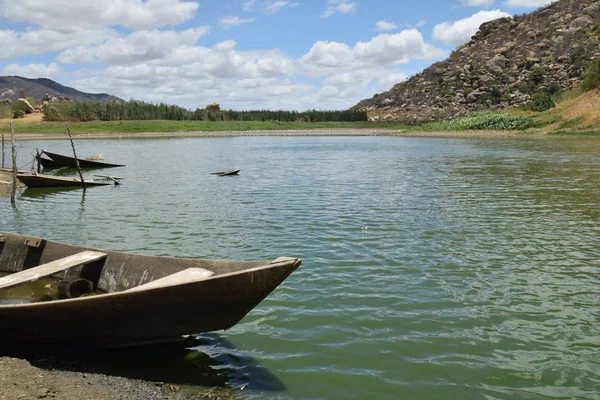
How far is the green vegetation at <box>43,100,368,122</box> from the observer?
89375 millimetres

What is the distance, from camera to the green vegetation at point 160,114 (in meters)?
89.4

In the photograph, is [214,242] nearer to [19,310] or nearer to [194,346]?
[194,346]

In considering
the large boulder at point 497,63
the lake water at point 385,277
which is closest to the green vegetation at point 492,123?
the large boulder at point 497,63

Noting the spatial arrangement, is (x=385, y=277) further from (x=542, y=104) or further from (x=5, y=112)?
(x=5, y=112)

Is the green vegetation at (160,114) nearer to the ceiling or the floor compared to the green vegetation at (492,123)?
nearer to the ceiling

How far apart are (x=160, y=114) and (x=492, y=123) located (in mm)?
60990

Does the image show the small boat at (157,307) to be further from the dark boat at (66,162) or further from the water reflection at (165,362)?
the dark boat at (66,162)

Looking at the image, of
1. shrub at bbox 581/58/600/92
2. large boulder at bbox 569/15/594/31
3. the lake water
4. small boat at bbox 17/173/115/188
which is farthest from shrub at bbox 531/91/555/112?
small boat at bbox 17/173/115/188

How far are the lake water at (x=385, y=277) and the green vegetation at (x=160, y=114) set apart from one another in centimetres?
7283

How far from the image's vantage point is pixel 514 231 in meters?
13.8

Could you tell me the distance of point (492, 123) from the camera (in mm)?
74750

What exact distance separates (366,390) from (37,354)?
171 inches

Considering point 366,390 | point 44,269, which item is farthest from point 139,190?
point 366,390

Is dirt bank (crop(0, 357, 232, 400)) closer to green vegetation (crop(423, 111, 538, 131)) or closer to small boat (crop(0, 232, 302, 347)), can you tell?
small boat (crop(0, 232, 302, 347))
